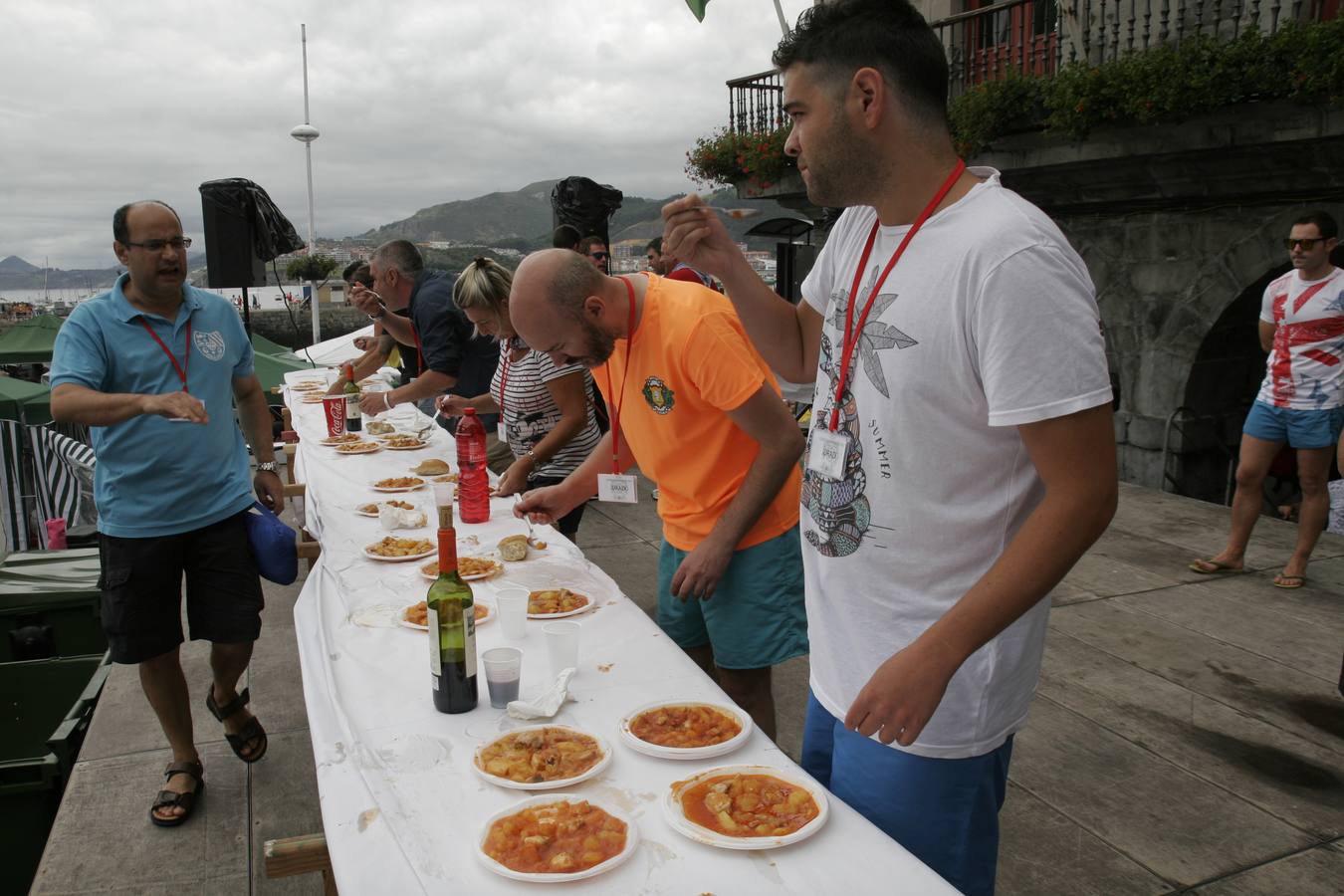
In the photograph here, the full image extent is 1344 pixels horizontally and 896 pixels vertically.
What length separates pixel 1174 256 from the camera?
25.9 ft

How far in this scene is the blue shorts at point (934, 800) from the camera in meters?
1.55

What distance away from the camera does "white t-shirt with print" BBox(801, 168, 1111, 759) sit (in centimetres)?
125

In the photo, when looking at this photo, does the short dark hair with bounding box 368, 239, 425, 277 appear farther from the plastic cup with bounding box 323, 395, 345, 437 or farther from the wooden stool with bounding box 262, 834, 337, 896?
the wooden stool with bounding box 262, 834, 337, 896

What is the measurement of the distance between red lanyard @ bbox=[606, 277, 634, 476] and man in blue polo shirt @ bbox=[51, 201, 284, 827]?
1.26m

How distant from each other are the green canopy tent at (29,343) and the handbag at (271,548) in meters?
15.3

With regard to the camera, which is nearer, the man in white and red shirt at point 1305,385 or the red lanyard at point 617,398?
the red lanyard at point 617,398

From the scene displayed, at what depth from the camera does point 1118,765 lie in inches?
132

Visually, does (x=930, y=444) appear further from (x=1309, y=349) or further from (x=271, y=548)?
(x=1309, y=349)

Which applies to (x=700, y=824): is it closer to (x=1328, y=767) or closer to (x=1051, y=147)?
(x=1328, y=767)

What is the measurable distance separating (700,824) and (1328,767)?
9.92 feet

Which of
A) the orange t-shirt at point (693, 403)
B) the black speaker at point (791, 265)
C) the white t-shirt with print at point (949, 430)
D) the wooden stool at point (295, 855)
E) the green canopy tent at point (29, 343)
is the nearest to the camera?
the white t-shirt with print at point (949, 430)

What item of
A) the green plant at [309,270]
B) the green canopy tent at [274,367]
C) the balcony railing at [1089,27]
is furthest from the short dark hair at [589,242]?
the green plant at [309,270]

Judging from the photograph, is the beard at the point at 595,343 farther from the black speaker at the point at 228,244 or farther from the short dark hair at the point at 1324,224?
the black speaker at the point at 228,244

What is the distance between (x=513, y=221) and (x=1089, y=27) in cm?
1339
